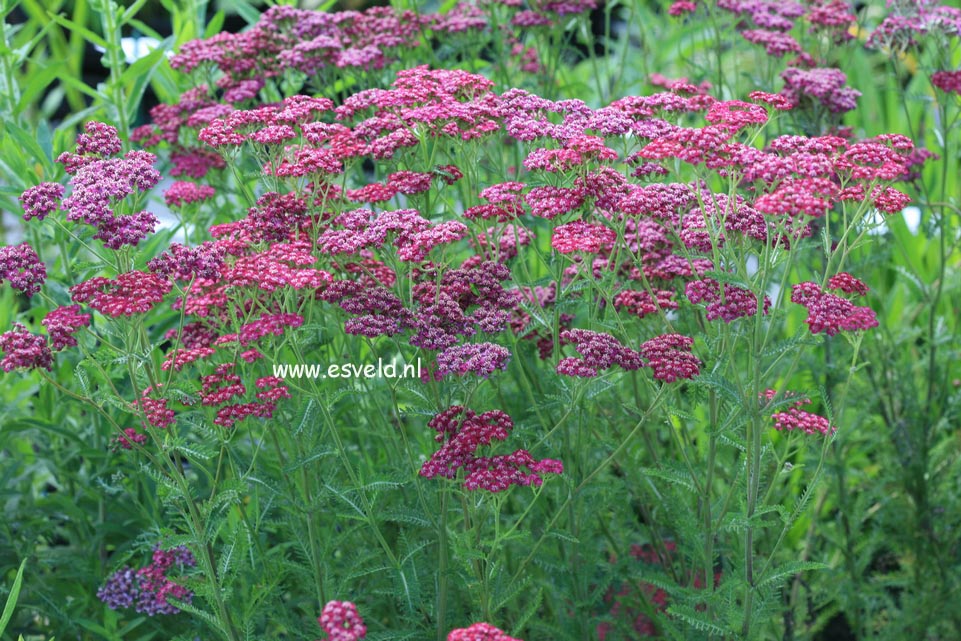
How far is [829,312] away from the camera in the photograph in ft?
10.3

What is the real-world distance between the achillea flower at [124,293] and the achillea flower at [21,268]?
0.15 m

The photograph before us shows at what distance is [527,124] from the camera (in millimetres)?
3455

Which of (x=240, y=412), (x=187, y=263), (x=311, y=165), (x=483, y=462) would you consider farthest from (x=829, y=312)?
(x=187, y=263)

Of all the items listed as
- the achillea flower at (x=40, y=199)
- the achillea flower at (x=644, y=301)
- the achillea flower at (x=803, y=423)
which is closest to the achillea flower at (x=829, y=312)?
the achillea flower at (x=803, y=423)

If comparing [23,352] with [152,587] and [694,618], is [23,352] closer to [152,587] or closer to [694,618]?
[152,587]

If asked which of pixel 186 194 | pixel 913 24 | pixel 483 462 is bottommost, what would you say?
pixel 483 462

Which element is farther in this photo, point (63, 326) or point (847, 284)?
point (847, 284)

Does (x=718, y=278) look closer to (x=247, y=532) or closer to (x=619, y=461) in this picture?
(x=619, y=461)

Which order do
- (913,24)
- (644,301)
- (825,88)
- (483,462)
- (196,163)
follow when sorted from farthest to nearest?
(913,24) < (196,163) < (825,88) < (644,301) < (483,462)

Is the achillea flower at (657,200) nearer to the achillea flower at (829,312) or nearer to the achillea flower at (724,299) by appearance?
the achillea flower at (724,299)

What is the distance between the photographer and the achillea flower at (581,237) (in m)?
3.10

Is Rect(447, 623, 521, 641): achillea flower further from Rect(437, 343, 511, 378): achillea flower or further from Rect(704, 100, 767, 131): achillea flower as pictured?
Rect(704, 100, 767, 131): achillea flower

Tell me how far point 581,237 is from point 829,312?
2.42ft

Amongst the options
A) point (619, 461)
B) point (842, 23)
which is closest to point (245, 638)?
point (619, 461)
